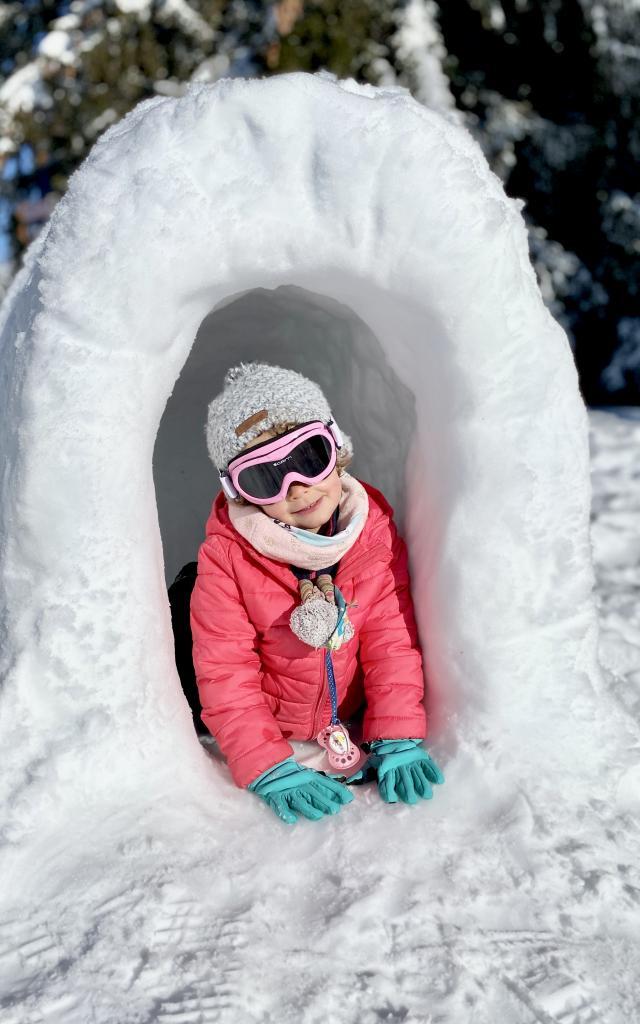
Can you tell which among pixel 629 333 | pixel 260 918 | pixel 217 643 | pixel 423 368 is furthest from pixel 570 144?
pixel 260 918

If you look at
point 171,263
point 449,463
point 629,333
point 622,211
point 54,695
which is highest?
point 171,263

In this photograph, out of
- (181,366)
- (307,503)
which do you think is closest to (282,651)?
(307,503)

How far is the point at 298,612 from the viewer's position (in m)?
1.68

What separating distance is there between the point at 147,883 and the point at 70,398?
0.89 metres

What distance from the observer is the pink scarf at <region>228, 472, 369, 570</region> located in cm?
168

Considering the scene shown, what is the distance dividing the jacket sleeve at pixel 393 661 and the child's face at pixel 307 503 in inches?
9.4

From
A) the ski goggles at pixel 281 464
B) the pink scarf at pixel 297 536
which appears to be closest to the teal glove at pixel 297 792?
the pink scarf at pixel 297 536

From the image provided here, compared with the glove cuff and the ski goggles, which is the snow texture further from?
the ski goggles

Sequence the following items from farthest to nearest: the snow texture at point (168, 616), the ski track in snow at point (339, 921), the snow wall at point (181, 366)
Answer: the snow wall at point (181, 366), the snow texture at point (168, 616), the ski track in snow at point (339, 921)

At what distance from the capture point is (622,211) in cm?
571

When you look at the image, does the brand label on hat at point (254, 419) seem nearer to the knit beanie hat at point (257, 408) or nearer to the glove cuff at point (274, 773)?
the knit beanie hat at point (257, 408)

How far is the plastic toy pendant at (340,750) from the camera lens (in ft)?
5.94

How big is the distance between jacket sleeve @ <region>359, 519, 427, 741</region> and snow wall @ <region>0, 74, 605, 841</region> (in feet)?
0.18

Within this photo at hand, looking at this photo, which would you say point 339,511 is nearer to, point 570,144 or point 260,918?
point 260,918
